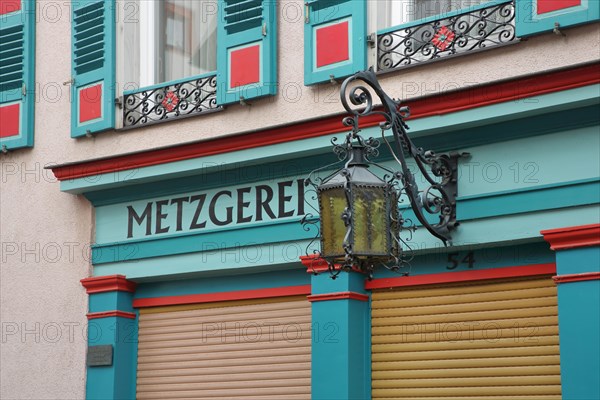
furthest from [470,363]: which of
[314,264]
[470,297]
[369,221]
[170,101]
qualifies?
[170,101]

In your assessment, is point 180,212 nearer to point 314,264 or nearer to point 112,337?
point 112,337

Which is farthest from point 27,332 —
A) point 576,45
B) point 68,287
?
point 576,45

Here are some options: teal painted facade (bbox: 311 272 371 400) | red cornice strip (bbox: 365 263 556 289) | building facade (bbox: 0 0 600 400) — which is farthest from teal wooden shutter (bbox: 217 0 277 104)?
red cornice strip (bbox: 365 263 556 289)

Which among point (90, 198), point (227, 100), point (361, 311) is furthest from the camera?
point (90, 198)

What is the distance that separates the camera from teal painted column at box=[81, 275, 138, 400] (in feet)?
35.7

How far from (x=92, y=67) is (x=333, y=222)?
4866 mm

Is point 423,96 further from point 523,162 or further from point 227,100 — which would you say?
point 227,100

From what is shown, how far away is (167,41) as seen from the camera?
38.2 ft

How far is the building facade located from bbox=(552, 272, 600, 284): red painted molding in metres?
0.01

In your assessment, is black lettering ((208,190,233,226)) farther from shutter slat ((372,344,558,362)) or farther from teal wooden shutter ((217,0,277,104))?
shutter slat ((372,344,558,362))

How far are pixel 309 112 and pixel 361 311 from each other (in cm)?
174

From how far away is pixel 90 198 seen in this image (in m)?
11.3

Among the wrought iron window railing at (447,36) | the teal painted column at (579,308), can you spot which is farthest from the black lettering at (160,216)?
the teal painted column at (579,308)

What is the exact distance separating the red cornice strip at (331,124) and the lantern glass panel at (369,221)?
1657mm
